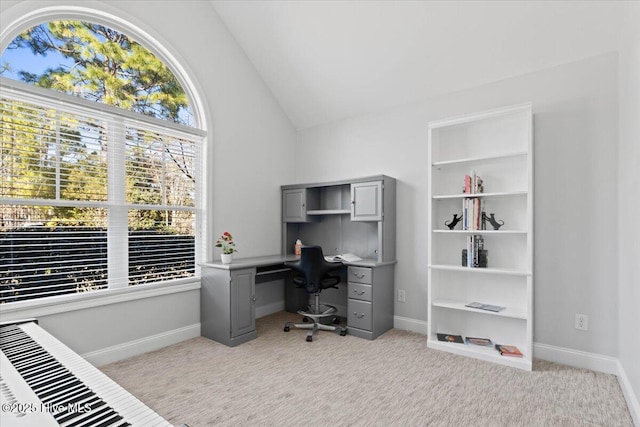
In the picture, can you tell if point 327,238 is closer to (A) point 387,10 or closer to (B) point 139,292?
(B) point 139,292

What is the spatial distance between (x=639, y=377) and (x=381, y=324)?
1.97m

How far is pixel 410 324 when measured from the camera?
3.56 metres

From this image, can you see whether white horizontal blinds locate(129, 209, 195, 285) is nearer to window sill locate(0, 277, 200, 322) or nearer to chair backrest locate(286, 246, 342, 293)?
window sill locate(0, 277, 200, 322)

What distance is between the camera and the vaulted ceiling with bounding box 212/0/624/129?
2604 millimetres

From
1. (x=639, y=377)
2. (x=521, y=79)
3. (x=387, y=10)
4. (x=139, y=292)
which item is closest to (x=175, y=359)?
(x=139, y=292)

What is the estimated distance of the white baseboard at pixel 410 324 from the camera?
3473mm

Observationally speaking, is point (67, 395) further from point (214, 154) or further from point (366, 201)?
point (366, 201)

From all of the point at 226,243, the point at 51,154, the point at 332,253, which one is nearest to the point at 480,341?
the point at 332,253

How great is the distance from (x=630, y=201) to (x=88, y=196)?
4.00m

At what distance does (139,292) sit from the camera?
2.98 m

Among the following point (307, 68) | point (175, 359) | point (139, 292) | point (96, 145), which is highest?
point (307, 68)

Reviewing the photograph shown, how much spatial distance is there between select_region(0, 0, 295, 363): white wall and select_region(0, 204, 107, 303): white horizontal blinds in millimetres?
187

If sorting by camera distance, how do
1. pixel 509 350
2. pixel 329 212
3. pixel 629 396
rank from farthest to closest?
pixel 329 212 < pixel 509 350 < pixel 629 396

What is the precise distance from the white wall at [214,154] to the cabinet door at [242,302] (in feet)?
1.77
